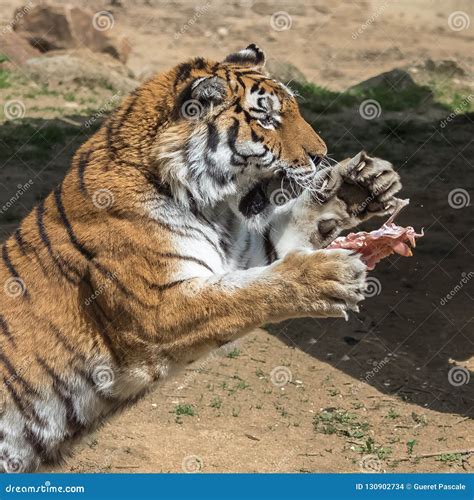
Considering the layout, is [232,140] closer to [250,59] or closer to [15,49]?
[250,59]

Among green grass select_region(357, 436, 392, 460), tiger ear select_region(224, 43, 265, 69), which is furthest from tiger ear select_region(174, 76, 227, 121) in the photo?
green grass select_region(357, 436, 392, 460)

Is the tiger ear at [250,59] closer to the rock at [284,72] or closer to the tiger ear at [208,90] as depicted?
the tiger ear at [208,90]

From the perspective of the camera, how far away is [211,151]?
3951 mm

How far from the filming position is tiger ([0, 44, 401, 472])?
3814mm

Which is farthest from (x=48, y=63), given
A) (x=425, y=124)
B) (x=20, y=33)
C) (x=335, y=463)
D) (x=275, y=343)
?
(x=335, y=463)

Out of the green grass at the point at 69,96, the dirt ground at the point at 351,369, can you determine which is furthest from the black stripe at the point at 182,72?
the green grass at the point at 69,96

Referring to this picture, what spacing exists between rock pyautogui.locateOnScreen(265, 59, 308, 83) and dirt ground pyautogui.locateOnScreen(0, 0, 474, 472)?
99 cm

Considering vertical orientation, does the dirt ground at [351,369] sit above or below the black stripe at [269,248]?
below

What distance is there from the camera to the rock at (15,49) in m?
10.8

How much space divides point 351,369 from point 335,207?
2240mm

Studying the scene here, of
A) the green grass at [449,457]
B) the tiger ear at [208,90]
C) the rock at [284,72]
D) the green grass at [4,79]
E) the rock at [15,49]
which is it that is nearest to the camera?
the tiger ear at [208,90]

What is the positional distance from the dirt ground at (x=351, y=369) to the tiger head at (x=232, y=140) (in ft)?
2.26

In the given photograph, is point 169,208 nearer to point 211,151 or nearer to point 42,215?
point 211,151

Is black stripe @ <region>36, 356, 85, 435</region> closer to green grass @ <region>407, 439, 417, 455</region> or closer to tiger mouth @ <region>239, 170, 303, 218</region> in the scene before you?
tiger mouth @ <region>239, 170, 303, 218</region>
